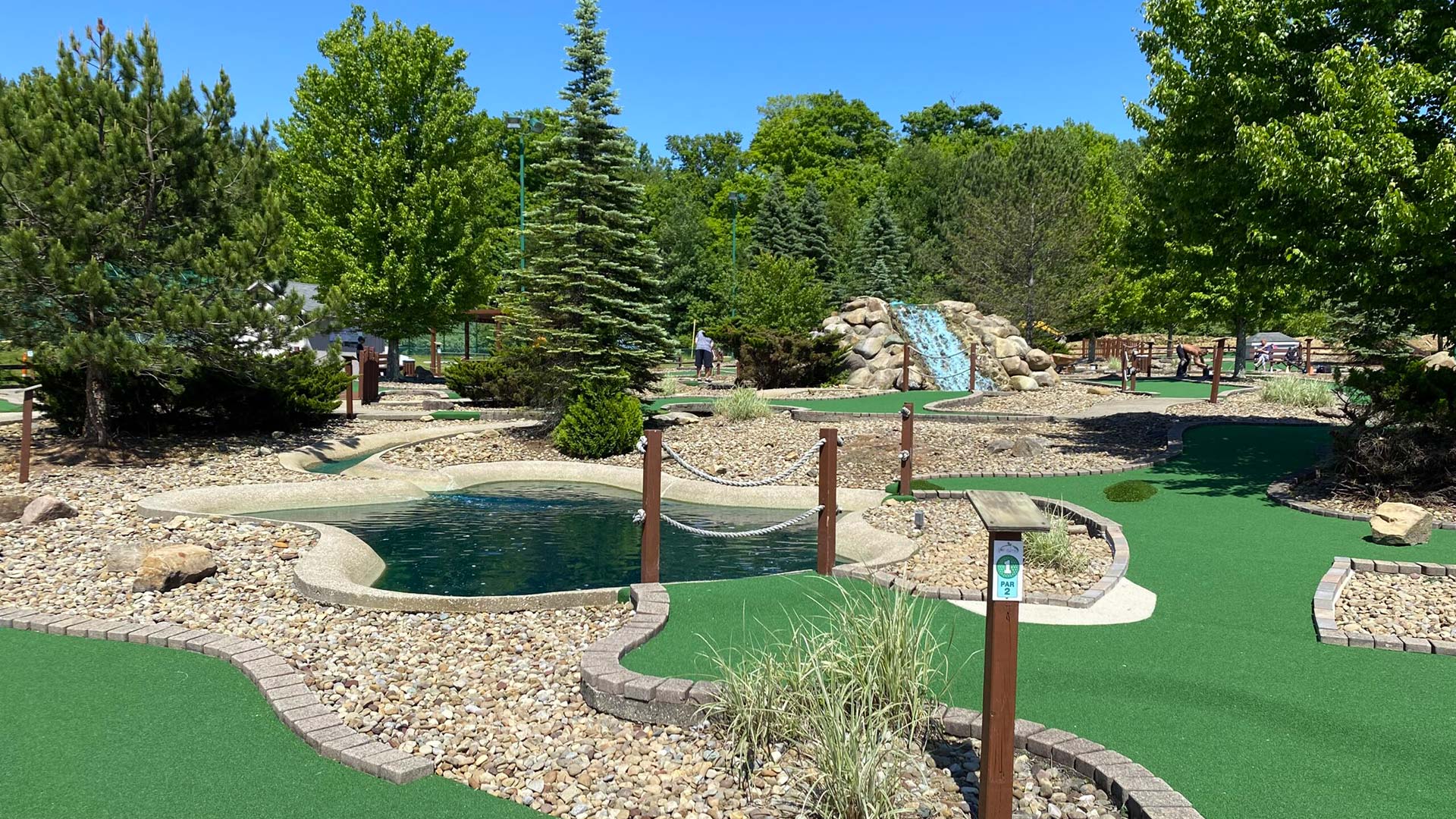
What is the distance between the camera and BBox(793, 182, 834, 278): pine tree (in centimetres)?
4656

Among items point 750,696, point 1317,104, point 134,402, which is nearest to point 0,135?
point 134,402

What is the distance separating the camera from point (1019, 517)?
3.32 meters

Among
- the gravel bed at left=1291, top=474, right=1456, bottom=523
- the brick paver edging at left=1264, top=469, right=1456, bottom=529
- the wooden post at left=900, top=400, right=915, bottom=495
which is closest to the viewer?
the brick paver edging at left=1264, top=469, right=1456, bottom=529

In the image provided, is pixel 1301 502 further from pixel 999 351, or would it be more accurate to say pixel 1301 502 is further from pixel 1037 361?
pixel 1037 361

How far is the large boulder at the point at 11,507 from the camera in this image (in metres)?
8.81

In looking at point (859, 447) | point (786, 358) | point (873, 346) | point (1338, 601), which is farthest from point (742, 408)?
point (1338, 601)

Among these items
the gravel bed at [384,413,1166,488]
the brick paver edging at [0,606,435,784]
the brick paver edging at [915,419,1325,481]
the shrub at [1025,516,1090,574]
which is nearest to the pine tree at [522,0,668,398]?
the gravel bed at [384,413,1166,488]

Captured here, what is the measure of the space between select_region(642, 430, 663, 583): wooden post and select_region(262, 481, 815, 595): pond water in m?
1.58

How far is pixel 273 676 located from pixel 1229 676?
5048mm

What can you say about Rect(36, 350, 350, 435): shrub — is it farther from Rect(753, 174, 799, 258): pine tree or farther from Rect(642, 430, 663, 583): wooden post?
Rect(753, 174, 799, 258): pine tree

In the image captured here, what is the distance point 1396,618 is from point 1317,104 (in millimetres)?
6624

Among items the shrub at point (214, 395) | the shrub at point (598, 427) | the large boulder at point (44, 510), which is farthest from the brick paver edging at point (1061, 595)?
the shrub at point (214, 395)

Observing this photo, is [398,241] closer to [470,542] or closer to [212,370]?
[212,370]

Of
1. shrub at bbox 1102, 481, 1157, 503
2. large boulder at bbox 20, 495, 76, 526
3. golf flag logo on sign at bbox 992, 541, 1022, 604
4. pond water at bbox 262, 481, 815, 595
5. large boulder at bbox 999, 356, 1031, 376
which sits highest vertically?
large boulder at bbox 999, 356, 1031, 376
